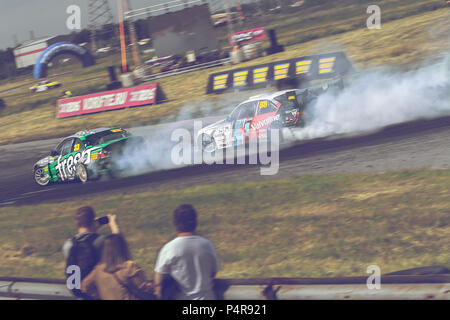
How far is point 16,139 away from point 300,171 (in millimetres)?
17587

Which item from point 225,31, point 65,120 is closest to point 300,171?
point 65,120

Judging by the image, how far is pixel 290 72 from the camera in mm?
20578

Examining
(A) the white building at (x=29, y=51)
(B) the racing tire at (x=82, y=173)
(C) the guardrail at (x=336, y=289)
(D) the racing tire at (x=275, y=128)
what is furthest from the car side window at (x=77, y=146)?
(A) the white building at (x=29, y=51)

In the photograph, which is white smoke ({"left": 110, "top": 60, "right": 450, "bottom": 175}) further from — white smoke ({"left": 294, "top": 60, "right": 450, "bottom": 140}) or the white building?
the white building

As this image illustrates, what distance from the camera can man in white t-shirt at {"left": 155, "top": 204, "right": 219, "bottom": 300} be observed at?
4.86m

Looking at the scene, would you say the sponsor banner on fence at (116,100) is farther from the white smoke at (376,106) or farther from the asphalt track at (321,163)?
the white smoke at (376,106)

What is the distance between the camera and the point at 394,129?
41.1 ft

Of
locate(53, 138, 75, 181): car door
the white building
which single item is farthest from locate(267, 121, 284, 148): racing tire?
the white building

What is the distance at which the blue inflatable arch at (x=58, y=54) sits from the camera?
45656mm

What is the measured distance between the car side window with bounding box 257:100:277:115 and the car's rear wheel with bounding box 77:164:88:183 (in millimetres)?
4737

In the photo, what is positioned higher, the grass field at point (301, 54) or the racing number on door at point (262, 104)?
the grass field at point (301, 54)

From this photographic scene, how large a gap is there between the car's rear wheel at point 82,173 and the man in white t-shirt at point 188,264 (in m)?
9.41
